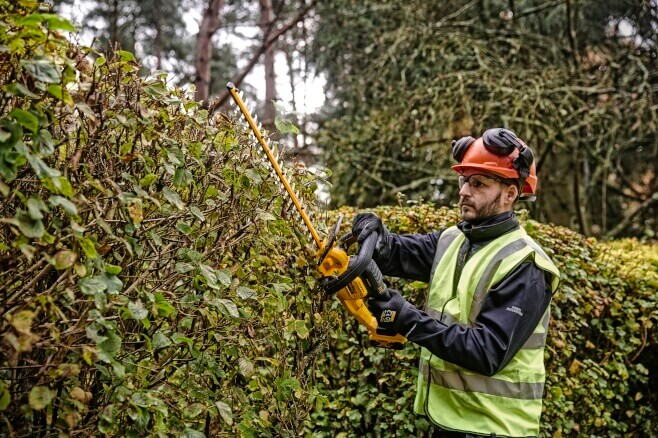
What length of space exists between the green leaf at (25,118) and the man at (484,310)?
1420 millimetres

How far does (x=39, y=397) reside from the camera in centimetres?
134

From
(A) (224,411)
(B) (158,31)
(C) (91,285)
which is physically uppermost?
(B) (158,31)

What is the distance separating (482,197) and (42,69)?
184cm

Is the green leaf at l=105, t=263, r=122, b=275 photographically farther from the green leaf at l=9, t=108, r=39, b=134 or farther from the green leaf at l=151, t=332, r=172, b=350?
the green leaf at l=9, t=108, r=39, b=134

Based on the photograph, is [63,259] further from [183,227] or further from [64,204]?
[183,227]

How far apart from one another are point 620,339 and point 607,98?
183 inches

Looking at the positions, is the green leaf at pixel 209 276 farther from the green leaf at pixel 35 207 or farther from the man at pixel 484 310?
the man at pixel 484 310

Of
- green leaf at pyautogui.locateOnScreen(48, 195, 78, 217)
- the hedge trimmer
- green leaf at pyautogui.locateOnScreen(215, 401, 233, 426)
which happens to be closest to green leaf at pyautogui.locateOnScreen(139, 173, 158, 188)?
green leaf at pyautogui.locateOnScreen(48, 195, 78, 217)

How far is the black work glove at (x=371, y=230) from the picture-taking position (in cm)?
247

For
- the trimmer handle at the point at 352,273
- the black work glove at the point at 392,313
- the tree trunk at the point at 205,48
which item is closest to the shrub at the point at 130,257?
the trimmer handle at the point at 352,273

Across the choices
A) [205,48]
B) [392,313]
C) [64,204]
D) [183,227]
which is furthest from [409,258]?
[205,48]

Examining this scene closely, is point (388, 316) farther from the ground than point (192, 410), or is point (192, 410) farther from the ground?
point (388, 316)

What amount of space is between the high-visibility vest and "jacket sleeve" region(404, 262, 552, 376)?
0.06 m

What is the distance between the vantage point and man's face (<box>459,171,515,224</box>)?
255 centimetres
